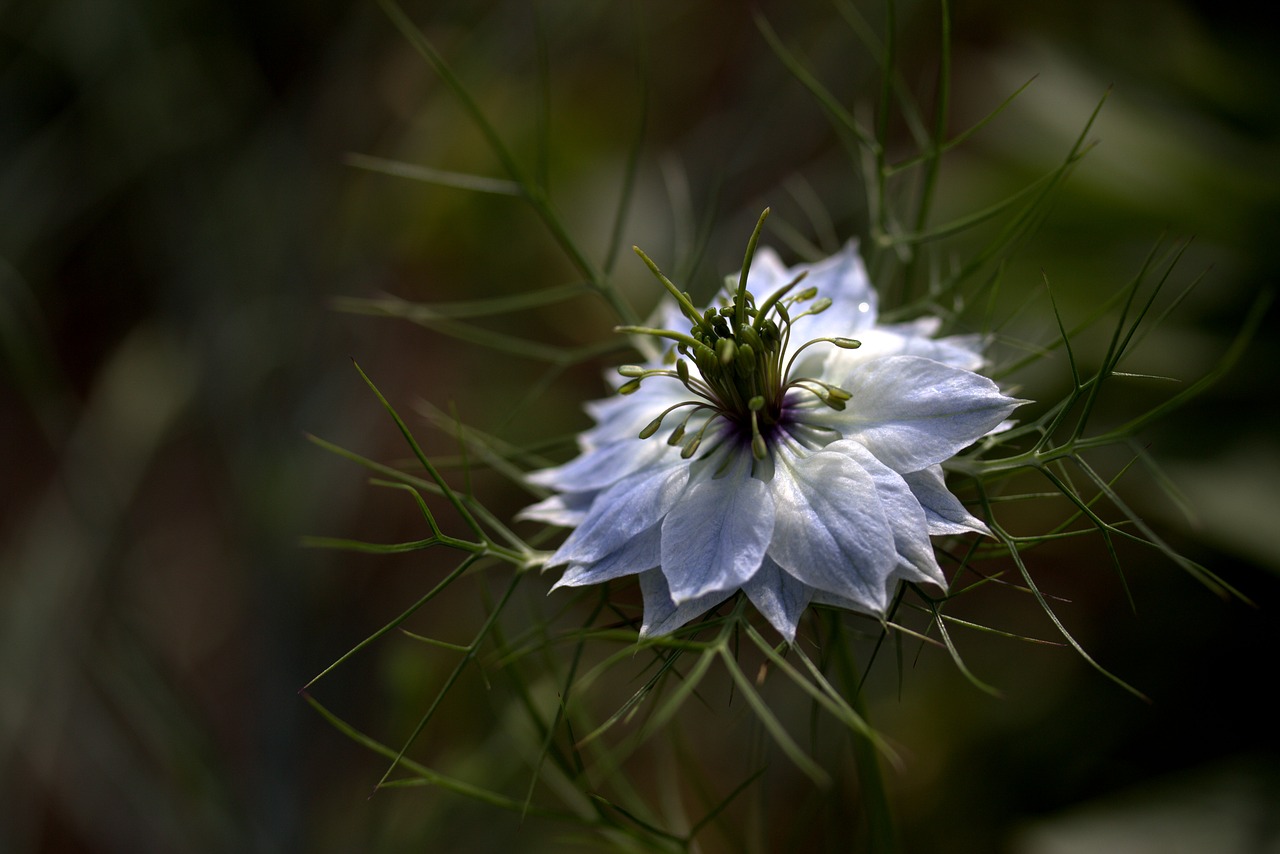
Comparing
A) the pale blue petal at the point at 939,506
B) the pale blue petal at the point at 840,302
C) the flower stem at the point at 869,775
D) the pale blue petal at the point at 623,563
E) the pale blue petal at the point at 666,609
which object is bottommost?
the flower stem at the point at 869,775

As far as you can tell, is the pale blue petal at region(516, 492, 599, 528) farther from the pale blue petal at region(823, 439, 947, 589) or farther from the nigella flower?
the pale blue petal at region(823, 439, 947, 589)

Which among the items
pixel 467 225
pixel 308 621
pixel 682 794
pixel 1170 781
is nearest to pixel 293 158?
pixel 467 225

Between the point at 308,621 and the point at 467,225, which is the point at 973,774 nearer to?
the point at 308,621

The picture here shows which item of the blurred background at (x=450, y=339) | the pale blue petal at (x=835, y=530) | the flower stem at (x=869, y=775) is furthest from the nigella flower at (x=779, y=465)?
the blurred background at (x=450, y=339)

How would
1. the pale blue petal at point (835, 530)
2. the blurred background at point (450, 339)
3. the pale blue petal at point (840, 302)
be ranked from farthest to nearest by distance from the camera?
the blurred background at point (450, 339)
the pale blue petal at point (840, 302)
the pale blue petal at point (835, 530)

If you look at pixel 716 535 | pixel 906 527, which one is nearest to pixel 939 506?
pixel 906 527

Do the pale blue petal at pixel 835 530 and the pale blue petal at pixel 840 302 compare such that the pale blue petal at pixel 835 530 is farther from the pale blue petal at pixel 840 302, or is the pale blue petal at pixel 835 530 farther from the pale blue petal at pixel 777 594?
the pale blue petal at pixel 840 302
